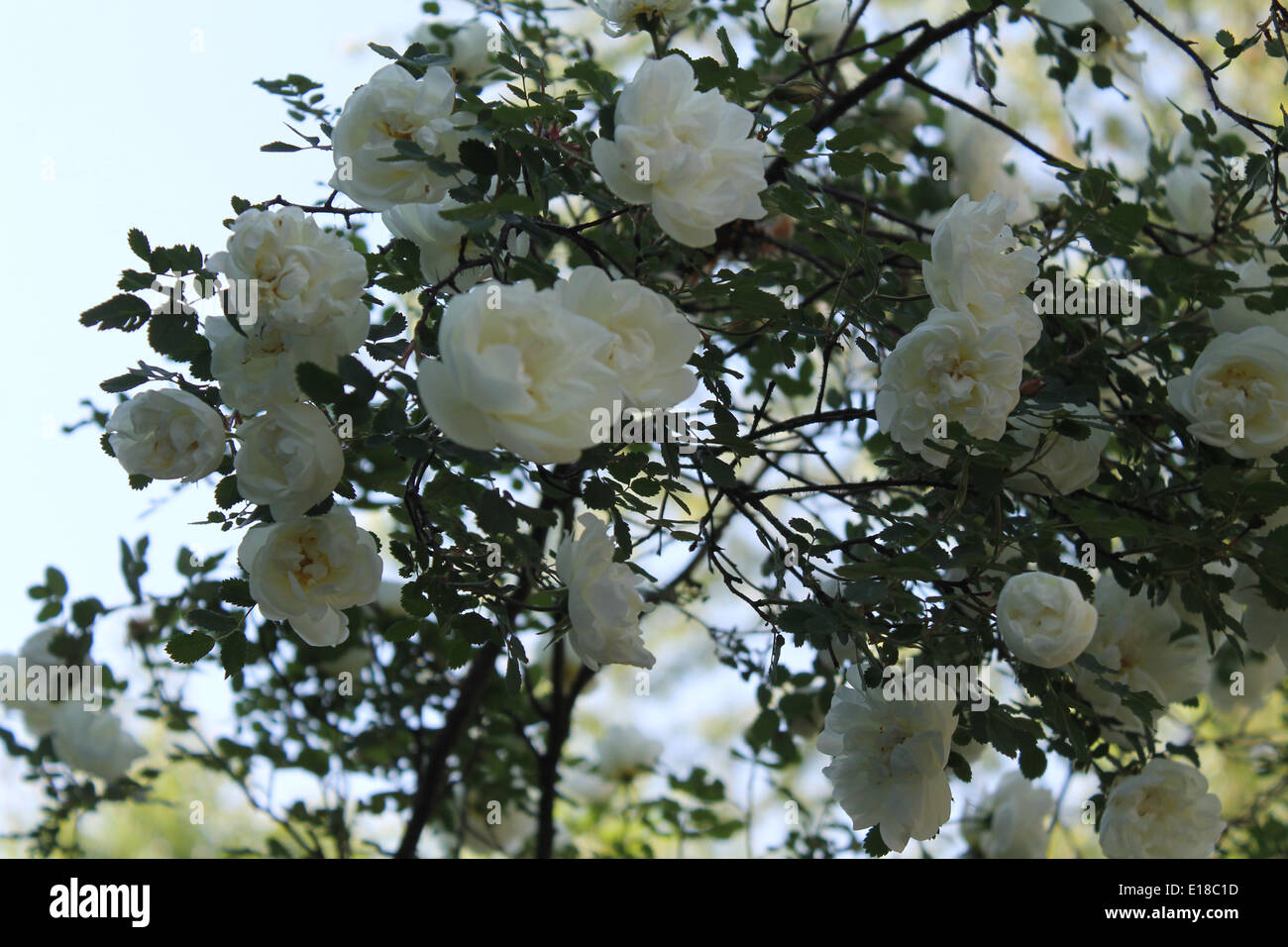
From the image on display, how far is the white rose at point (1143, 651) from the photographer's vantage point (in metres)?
1.24

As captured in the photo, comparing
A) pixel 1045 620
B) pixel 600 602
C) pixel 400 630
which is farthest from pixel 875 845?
pixel 400 630

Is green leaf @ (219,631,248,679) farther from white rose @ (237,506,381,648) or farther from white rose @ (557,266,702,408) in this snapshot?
white rose @ (557,266,702,408)

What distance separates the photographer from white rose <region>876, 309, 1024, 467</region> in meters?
0.91

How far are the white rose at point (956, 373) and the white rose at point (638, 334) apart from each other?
247 mm

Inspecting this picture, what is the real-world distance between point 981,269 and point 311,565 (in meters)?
0.61

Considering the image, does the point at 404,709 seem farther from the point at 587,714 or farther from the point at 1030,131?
the point at 1030,131

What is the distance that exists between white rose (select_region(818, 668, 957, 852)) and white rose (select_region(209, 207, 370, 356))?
1.88 feet

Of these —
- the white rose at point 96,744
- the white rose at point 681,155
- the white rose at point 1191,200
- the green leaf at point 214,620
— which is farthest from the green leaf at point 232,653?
the white rose at point 1191,200

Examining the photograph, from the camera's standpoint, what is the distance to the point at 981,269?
3.05 feet

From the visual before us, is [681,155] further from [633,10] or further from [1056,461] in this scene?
[1056,461]
